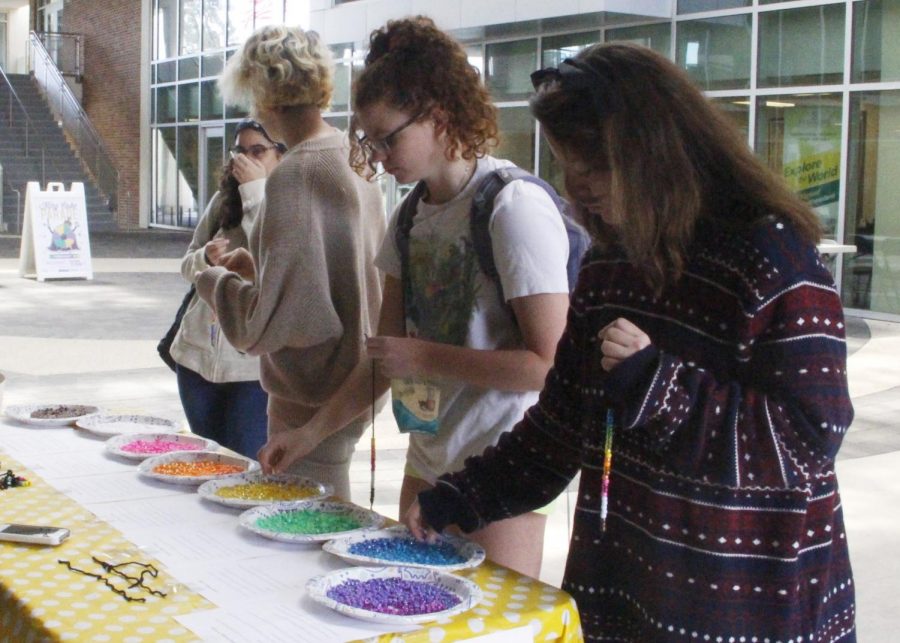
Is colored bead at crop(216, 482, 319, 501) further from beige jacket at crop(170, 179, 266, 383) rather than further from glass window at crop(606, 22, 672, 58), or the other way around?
glass window at crop(606, 22, 672, 58)

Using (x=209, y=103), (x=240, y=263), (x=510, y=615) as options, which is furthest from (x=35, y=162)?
(x=510, y=615)

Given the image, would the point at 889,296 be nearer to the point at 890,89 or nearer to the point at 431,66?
the point at 890,89

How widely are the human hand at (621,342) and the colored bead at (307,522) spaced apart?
68 centimetres

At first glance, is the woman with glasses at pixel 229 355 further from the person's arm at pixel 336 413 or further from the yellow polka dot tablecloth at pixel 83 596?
the yellow polka dot tablecloth at pixel 83 596

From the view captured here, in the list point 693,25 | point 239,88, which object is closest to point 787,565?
point 239,88

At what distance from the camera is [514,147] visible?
1546 cm

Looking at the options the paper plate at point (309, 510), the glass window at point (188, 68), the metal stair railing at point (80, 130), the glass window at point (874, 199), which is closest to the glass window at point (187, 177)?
the glass window at point (188, 68)

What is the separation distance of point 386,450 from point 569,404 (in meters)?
4.16

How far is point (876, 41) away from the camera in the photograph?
1134 cm

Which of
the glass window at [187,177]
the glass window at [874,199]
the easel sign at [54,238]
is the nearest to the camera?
the glass window at [874,199]

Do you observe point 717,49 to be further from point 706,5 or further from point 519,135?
point 519,135

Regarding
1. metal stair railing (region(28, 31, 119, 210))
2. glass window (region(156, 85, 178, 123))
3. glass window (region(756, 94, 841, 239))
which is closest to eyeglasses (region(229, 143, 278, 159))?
glass window (region(756, 94, 841, 239))

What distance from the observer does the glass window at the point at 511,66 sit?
1507 cm

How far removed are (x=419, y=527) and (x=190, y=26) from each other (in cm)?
2386
